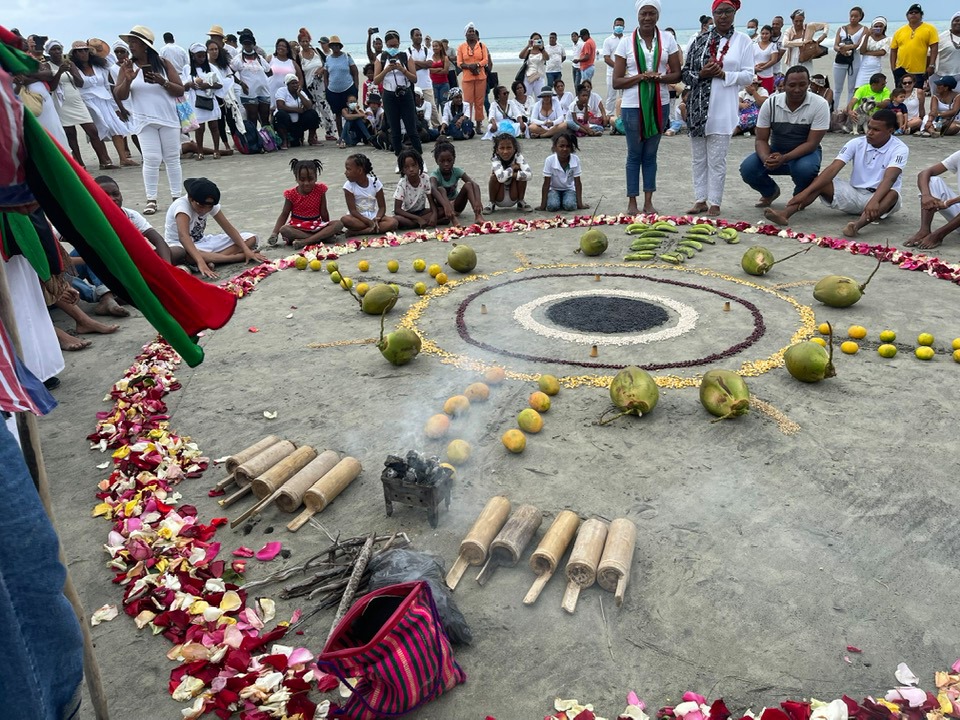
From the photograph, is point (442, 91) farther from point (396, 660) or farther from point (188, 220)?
point (396, 660)

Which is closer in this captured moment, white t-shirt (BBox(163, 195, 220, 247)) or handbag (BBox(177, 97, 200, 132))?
white t-shirt (BBox(163, 195, 220, 247))

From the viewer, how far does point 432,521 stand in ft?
12.4

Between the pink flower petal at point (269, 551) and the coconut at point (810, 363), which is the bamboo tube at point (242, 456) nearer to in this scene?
the pink flower petal at point (269, 551)

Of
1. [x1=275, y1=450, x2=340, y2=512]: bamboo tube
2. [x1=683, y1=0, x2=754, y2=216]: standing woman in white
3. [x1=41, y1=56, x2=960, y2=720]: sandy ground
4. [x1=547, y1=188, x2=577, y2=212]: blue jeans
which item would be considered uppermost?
[x1=683, y1=0, x2=754, y2=216]: standing woman in white

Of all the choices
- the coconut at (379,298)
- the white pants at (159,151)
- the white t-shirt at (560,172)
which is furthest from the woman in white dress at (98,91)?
the coconut at (379,298)

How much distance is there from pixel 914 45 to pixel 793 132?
912 centimetres

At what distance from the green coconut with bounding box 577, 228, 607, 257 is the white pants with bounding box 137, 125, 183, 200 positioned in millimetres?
5800

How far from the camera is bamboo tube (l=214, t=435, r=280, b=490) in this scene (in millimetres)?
4203

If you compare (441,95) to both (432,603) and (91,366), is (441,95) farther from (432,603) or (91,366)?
(432,603)

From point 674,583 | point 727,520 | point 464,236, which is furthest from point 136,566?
point 464,236

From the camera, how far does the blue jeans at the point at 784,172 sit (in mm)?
9336

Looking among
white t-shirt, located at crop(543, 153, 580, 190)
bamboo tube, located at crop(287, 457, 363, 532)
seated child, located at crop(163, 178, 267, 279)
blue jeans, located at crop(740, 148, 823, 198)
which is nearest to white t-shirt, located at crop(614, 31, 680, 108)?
white t-shirt, located at crop(543, 153, 580, 190)

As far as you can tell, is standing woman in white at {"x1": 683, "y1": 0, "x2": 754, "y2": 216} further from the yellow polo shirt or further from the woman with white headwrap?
the yellow polo shirt

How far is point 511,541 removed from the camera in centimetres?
344
